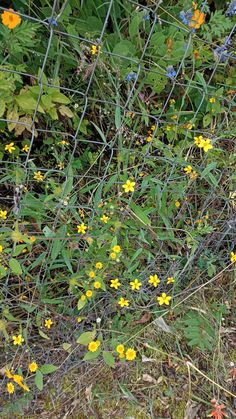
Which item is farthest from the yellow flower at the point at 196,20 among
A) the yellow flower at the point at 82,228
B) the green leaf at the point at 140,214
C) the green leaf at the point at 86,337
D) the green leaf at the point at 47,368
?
the green leaf at the point at 47,368

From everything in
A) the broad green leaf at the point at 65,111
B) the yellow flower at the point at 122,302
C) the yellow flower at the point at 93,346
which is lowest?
the yellow flower at the point at 93,346

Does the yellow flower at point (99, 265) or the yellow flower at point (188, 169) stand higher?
the yellow flower at point (188, 169)

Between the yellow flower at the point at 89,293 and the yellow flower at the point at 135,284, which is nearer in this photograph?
the yellow flower at the point at 89,293

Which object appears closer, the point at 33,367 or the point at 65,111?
the point at 33,367

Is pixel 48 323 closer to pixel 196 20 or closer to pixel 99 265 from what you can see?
pixel 99 265

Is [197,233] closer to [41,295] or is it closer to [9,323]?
[41,295]

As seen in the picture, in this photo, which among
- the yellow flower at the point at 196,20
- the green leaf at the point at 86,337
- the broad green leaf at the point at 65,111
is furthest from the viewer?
the broad green leaf at the point at 65,111

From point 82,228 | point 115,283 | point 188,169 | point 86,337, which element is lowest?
point 86,337

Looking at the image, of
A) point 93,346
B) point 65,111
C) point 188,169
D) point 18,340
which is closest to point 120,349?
point 93,346

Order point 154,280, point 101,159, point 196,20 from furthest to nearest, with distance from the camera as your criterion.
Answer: point 101,159 < point 154,280 < point 196,20

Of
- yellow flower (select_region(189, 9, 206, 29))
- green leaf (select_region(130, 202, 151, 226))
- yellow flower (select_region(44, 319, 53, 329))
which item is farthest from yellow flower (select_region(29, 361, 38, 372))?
yellow flower (select_region(189, 9, 206, 29))

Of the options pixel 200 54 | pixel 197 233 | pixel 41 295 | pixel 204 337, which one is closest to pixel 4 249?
pixel 41 295

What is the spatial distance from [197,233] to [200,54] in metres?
0.68

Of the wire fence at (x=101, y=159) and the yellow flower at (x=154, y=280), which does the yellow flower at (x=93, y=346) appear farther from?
the yellow flower at (x=154, y=280)
